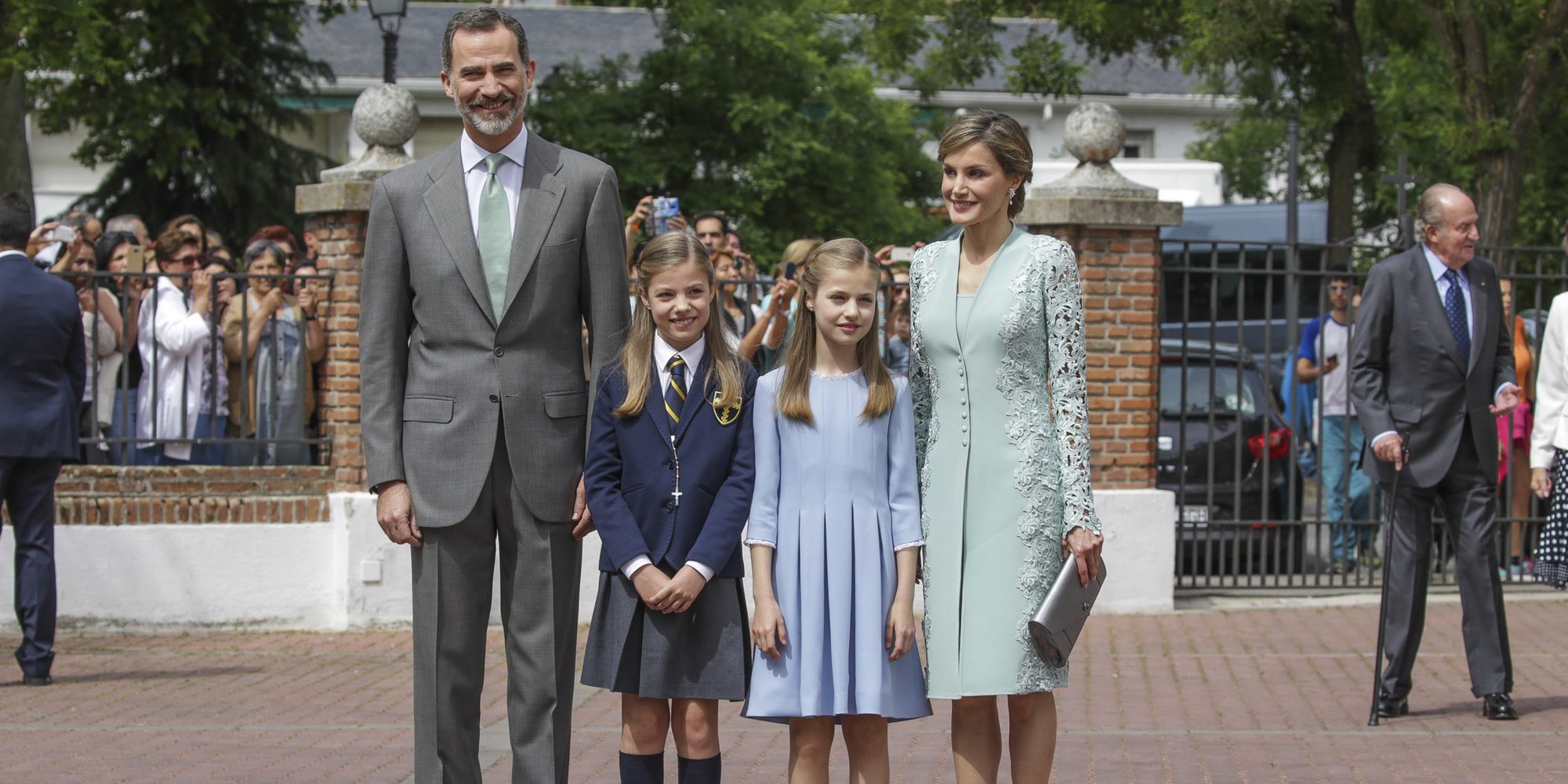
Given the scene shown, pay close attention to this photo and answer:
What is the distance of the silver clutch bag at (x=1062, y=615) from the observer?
4.56m

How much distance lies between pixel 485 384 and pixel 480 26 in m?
0.89

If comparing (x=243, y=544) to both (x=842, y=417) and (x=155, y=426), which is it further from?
(x=842, y=417)

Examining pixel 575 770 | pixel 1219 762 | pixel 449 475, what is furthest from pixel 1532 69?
pixel 449 475

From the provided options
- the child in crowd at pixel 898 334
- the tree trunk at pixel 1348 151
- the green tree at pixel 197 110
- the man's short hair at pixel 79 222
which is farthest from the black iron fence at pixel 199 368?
the tree trunk at pixel 1348 151

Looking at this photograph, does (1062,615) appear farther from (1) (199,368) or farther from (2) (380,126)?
(1) (199,368)

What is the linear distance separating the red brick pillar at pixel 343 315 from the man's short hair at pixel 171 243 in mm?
1017

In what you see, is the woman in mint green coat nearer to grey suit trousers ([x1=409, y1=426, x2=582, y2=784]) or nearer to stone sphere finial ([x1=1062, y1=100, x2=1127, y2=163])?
grey suit trousers ([x1=409, y1=426, x2=582, y2=784])

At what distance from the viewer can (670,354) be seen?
4672 millimetres

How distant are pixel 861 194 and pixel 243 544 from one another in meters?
22.2

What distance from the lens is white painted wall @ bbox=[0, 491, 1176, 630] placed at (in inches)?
384

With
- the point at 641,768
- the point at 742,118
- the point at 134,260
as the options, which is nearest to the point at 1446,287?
the point at 641,768

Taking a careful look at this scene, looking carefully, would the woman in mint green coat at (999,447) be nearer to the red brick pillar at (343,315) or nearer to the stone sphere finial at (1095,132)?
the stone sphere finial at (1095,132)

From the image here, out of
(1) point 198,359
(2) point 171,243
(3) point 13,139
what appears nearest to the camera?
(1) point 198,359

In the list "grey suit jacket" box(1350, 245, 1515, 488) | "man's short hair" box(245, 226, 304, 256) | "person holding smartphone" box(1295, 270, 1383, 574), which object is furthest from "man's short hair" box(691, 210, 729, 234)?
"person holding smartphone" box(1295, 270, 1383, 574)
